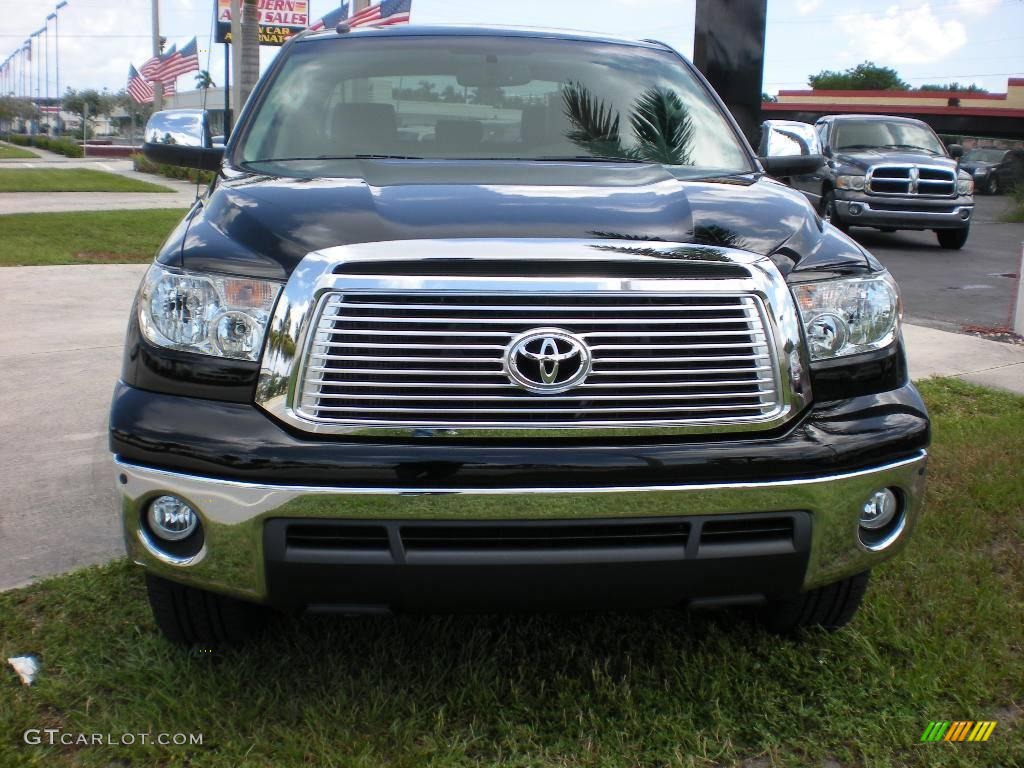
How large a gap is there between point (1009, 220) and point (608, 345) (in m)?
21.6

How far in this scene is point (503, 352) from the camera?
237 centimetres

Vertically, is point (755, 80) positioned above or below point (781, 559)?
above

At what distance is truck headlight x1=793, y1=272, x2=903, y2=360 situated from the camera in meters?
2.60

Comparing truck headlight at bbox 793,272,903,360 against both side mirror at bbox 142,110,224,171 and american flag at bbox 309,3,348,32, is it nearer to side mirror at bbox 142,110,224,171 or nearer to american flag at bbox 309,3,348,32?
side mirror at bbox 142,110,224,171

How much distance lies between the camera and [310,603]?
2.47m

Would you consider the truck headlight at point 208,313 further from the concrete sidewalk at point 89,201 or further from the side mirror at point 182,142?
the concrete sidewalk at point 89,201

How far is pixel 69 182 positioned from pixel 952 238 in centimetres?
2071

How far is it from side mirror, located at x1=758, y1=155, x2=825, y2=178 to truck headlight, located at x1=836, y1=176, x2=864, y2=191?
11.2m

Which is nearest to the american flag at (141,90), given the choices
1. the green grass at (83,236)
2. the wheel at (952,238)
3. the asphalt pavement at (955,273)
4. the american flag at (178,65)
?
the american flag at (178,65)

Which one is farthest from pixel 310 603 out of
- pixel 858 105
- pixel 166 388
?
pixel 858 105

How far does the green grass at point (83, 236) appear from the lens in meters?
11.6

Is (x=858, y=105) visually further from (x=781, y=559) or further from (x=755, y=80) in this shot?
(x=781, y=559)
